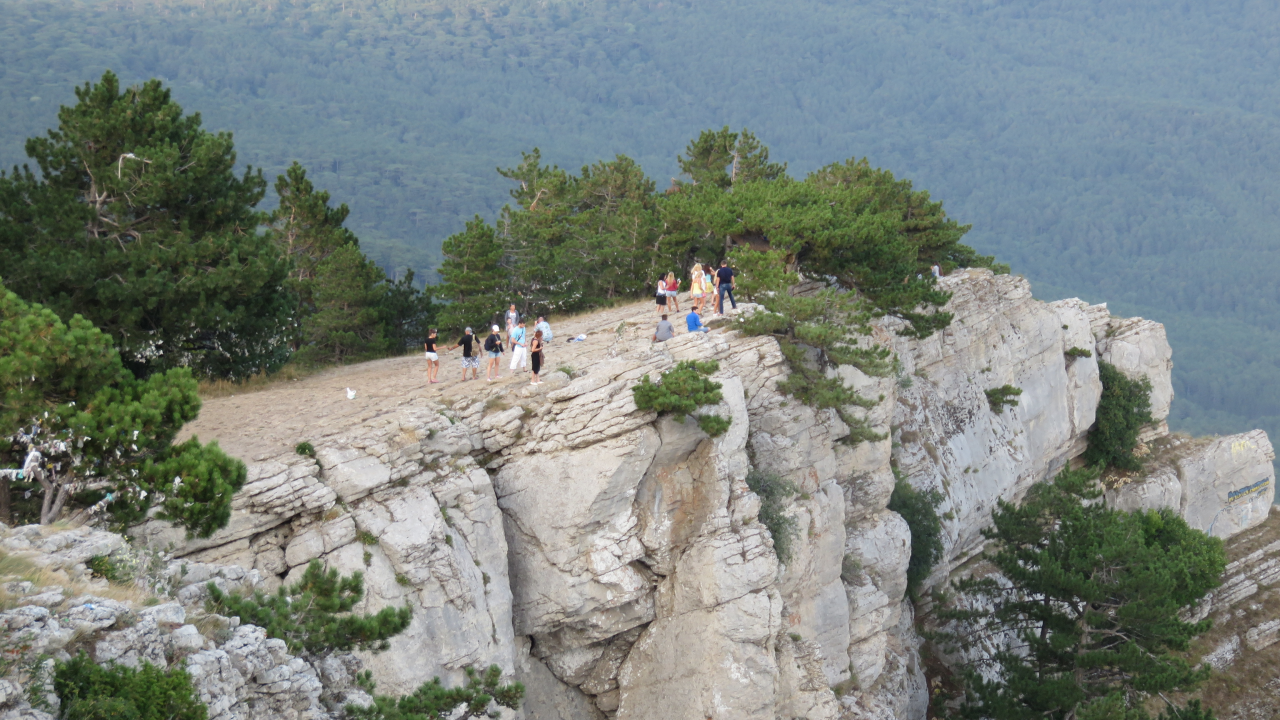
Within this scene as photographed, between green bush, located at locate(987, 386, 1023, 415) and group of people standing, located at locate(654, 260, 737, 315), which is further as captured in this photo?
green bush, located at locate(987, 386, 1023, 415)

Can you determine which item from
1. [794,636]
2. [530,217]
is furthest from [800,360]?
[530,217]

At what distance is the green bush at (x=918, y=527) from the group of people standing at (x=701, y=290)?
38.8ft

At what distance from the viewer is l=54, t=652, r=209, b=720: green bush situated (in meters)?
11.3

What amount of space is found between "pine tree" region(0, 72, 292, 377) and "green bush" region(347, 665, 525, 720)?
13.6 meters

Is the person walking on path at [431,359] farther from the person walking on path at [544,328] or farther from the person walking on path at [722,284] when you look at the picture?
the person walking on path at [722,284]

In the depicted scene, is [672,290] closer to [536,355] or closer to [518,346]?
[518,346]

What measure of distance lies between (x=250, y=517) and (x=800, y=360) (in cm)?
1788

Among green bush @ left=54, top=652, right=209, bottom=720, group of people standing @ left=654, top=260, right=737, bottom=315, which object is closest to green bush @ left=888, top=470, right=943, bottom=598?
group of people standing @ left=654, top=260, right=737, bottom=315

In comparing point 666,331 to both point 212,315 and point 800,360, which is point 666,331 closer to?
point 800,360

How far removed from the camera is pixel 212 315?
26938mm

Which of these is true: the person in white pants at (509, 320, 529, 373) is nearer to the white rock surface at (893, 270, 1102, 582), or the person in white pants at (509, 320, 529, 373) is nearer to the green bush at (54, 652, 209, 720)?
the green bush at (54, 652, 209, 720)

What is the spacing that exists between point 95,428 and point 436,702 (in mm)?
6996

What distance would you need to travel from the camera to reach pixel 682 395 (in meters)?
25.7

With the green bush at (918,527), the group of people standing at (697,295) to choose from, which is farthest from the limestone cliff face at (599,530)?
the green bush at (918,527)
